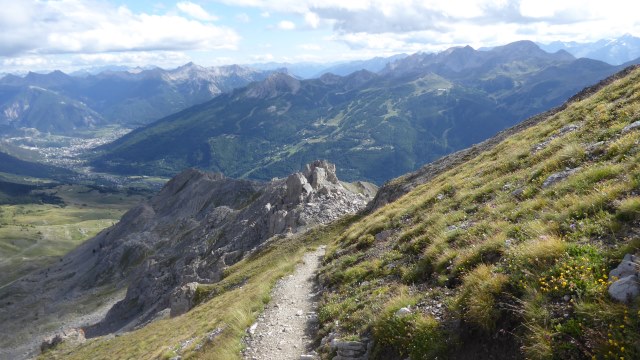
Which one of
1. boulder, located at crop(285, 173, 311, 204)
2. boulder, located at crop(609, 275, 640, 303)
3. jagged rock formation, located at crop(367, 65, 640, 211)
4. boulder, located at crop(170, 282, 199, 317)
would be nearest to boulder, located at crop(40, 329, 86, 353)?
boulder, located at crop(170, 282, 199, 317)

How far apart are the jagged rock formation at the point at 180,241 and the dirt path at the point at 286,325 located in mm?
28857

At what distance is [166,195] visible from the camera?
176500mm

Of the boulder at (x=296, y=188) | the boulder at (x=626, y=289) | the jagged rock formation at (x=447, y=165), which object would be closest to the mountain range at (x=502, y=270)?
the boulder at (x=626, y=289)

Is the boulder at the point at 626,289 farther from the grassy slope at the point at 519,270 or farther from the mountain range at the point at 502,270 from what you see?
the grassy slope at the point at 519,270

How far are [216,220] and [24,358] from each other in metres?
46.8

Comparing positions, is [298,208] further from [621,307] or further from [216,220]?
[621,307]

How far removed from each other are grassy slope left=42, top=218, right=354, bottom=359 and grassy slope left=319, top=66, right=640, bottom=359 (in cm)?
471

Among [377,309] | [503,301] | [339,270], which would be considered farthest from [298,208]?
[503,301]

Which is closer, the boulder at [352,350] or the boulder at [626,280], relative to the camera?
the boulder at [626,280]

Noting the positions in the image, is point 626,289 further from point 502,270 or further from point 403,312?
point 403,312

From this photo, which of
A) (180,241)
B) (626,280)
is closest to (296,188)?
(180,241)

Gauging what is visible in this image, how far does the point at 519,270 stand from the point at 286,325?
12162 mm

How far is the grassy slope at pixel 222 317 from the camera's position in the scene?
2084cm

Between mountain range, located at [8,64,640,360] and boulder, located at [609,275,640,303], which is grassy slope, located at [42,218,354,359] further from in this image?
boulder, located at [609,275,640,303]
